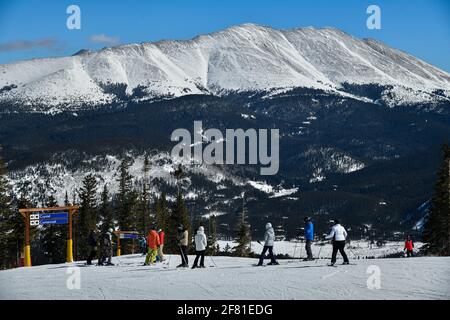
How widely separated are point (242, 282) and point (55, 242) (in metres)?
57.7

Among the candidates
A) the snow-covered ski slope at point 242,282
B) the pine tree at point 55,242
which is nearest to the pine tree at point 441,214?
the snow-covered ski slope at point 242,282

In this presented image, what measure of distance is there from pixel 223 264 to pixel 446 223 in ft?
91.6

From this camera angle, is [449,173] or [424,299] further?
[449,173]

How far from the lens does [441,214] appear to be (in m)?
59.5

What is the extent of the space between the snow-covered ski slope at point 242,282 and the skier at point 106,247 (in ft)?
7.12

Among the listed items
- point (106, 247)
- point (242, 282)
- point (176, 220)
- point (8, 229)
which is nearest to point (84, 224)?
point (176, 220)

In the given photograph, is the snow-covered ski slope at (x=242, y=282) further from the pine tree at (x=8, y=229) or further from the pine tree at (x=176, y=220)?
the pine tree at (x=176, y=220)

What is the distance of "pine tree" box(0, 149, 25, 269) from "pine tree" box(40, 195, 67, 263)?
395 cm

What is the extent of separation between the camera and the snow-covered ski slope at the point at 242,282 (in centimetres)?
2253

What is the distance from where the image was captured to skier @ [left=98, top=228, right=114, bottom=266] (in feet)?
114

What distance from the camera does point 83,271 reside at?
104 ft

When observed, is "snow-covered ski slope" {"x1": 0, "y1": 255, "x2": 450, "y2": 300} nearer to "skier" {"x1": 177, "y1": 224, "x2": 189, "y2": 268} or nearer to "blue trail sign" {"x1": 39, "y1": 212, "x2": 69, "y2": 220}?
"skier" {"x1": 177, "y1": 224, "x2": 189, "y2": 268}
